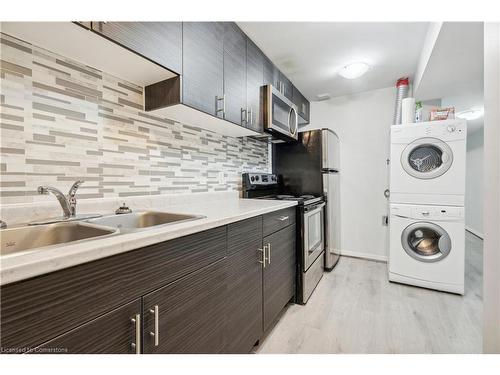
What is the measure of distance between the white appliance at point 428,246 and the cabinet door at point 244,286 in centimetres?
172

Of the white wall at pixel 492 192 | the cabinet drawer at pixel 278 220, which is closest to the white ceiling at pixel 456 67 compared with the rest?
the white wall at pixel 492 192

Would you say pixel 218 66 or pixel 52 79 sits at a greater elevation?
pixel 218 66

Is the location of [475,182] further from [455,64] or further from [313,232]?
[313,232]

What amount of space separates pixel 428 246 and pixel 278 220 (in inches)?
68.2

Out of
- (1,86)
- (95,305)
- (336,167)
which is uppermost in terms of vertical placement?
(1,86)

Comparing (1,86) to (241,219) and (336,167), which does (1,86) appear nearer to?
(241,219)

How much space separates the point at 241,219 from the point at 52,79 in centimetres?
109

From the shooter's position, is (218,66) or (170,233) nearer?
(170,233)

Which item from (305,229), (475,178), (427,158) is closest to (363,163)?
(427,158)

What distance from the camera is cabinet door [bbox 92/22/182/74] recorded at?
0.92 meters

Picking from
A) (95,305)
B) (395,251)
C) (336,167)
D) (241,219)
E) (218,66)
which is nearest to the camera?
(95,305)

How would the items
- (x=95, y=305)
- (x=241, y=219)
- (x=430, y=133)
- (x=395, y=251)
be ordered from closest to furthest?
(x=95, y=305) → (x=241, y=219) → (x=430, y=133) → (x=395, y=251)
